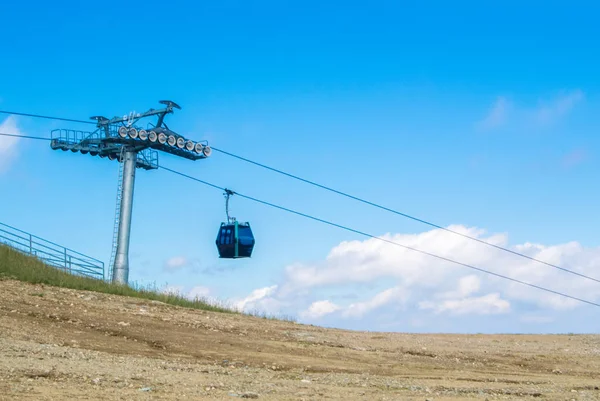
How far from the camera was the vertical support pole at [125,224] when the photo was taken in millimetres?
40500

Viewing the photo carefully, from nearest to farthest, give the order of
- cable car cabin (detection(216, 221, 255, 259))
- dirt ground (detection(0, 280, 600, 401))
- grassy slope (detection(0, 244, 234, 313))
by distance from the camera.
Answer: dirt ground (detection(0, 280, 600, 401)) → grassy slope (detection(0, 244, 234, 313)) → cable car cabin (detection(216, 221, 255, 259))

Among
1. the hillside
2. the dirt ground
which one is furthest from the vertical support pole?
the dirt ground

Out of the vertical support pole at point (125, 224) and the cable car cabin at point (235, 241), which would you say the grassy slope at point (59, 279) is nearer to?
the cable car cabin at point (235, 241)

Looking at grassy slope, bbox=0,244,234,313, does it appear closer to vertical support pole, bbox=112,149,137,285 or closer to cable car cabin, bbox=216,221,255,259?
cable car cabin, bbox=216,221,255,259

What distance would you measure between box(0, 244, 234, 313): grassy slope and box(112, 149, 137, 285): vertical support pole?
7774mm

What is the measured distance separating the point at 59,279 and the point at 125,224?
1202 cm

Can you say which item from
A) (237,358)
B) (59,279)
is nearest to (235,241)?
(59,279)

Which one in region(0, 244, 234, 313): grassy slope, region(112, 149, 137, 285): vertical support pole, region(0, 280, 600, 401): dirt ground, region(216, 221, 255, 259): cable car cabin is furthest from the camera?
region(112, 149, 137, 285): vertical support pole

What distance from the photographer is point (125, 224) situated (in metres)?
41.3

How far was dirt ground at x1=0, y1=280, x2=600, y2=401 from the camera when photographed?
1216 cm

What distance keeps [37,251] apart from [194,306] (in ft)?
33.5

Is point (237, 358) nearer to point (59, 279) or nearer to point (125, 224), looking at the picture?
point (59, 279)

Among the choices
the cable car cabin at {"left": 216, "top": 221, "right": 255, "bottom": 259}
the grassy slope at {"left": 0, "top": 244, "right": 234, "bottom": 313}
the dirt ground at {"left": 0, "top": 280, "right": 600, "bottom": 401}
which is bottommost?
the dirt ground at {"left": 0, "top": 280, "right": 600, "bottom": 401}

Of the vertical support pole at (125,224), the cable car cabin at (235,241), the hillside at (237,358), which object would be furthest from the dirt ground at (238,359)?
the vertical support pole at (125,224)
